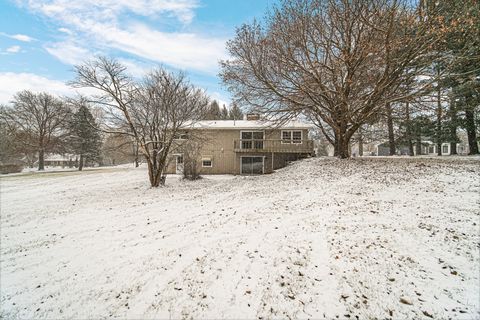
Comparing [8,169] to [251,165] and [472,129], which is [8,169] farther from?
[472,129]

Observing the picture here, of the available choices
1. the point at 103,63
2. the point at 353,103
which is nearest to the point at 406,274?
the point at 353,103

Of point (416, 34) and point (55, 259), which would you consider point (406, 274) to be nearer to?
point (55, 259)

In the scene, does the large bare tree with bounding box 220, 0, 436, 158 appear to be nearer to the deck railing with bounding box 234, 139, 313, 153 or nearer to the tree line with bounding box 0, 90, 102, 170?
the deck railing with bounding box 234, 139, 313, 153

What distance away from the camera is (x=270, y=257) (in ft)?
14.0

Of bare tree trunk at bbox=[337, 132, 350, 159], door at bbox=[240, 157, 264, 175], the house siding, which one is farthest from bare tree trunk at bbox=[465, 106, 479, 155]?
door at bbox=[240, 157, 264, 175]

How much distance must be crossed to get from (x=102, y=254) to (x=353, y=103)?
39.4 ft

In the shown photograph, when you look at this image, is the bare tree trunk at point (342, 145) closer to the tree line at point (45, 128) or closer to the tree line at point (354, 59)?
the tree line at point (354, 59)

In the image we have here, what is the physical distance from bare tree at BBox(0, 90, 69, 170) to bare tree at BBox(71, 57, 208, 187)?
1459 cm

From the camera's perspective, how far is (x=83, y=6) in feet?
28.3

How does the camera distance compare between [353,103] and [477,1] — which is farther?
[353,103]

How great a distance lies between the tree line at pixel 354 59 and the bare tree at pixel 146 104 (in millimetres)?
3621

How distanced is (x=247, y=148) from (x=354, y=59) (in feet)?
41.5

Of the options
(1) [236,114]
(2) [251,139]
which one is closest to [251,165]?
(2) [251,139]

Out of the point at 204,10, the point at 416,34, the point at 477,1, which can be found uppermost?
the point at 204,10
